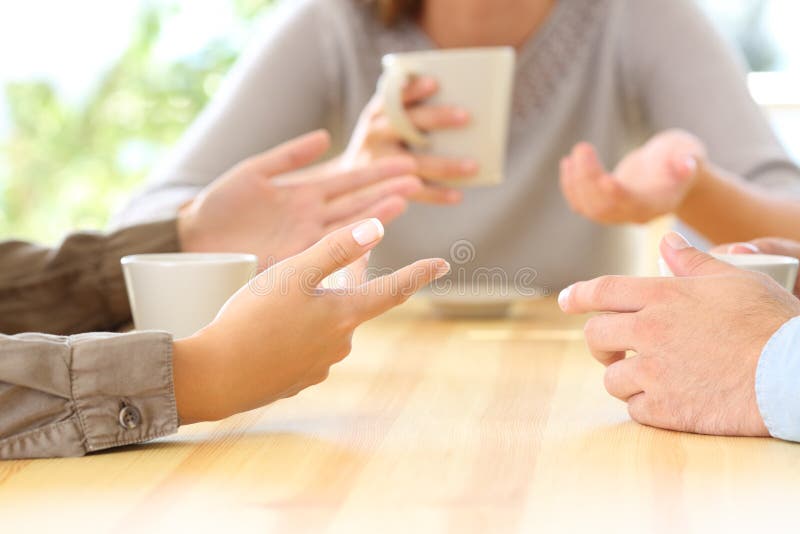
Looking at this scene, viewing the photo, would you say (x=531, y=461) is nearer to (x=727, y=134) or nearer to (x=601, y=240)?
(x=727, y=134)

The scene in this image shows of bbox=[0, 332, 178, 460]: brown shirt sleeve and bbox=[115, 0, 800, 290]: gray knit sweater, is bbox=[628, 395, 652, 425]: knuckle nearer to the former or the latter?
bbox=[0, 332, 178, 460]: brown shirt sleeve

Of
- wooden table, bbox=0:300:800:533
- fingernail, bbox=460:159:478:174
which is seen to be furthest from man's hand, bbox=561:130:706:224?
Result: wooden table, bbox=0:300:800:533

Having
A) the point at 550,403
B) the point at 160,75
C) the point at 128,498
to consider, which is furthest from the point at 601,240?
the point at 160,75

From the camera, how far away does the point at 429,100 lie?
4.23 feet

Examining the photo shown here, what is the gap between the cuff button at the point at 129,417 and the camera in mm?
697

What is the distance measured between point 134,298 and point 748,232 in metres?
0.80

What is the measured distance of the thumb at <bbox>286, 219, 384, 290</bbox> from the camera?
0.71m

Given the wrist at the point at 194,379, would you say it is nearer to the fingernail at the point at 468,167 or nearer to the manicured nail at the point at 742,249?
the manicured nail at the point at 742,249

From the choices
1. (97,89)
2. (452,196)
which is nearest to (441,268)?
(452,196)

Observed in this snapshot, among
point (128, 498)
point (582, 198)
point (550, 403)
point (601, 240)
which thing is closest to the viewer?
point (128, 498)

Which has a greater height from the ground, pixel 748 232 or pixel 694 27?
pixel 694 27

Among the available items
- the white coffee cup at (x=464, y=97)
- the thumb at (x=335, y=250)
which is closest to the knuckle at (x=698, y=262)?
the thumb at (x=335, y=250)

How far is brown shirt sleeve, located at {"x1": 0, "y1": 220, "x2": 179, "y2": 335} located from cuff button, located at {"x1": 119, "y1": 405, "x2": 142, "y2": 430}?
0.44 m

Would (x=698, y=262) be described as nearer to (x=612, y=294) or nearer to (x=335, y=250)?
(x=612, y=294)
